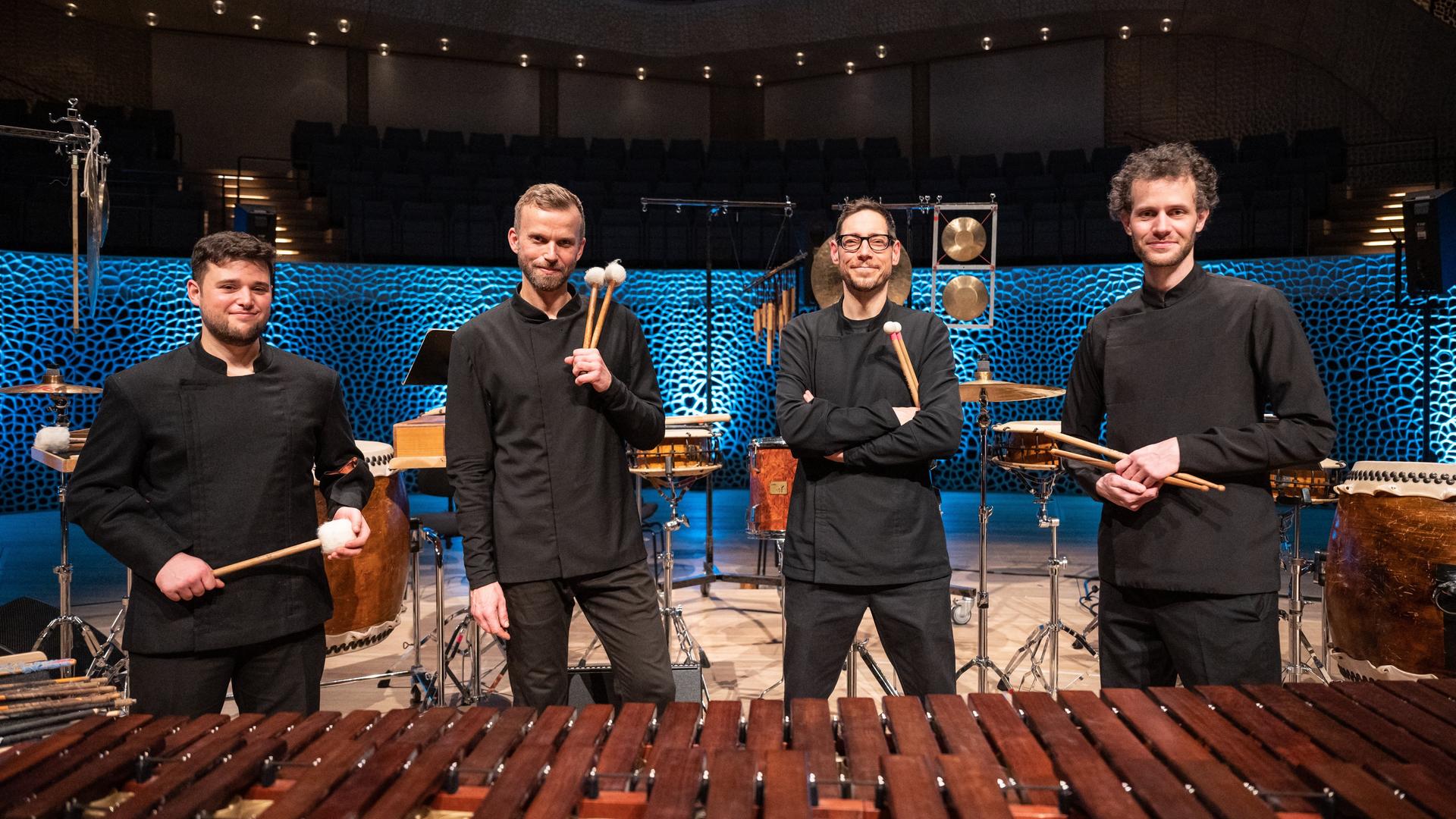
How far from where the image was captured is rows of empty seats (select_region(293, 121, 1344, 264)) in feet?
32.2

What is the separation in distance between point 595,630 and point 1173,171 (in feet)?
5.36

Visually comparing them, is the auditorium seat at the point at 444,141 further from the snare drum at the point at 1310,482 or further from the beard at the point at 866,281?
the beard at the point at 866,281

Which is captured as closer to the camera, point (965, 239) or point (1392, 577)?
point (1392, 577)

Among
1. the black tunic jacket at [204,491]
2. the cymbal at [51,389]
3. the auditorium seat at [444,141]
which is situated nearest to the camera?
the black tunic jacket at [204,491]

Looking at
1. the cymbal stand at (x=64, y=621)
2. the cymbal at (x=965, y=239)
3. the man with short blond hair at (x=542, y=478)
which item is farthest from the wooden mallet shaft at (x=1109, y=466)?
the cymbal at (x=965, y=239)

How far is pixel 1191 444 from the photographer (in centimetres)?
209

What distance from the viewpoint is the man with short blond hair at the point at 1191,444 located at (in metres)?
2.11

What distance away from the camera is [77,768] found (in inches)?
62.2

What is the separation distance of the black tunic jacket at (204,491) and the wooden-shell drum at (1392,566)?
3.25 m

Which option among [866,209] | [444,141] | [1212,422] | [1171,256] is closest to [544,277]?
[866,209]

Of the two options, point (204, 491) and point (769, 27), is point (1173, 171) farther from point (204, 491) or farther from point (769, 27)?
point (769, 27)

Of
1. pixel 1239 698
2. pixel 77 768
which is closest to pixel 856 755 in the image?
pixel 1239 698

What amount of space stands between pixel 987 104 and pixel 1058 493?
16.9 feet

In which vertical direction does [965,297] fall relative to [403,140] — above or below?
below
